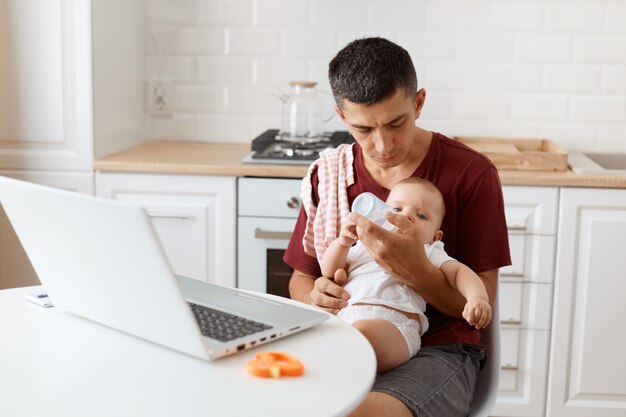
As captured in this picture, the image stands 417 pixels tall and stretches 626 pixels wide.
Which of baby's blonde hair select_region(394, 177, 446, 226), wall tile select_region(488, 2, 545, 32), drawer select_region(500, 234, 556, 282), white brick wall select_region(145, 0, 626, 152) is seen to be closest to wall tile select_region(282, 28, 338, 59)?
white brick wall select_region(145, 0, 626, 152)

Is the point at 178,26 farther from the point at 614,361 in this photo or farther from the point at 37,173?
the point at 614,361

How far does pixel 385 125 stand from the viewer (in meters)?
1.82

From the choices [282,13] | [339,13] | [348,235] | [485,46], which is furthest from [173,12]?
[348,235]

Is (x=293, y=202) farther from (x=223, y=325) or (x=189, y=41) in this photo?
(x=223, y=325)

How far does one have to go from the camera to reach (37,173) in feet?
9.80

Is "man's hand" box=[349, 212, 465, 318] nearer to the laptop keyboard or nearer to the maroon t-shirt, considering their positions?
the maroon t-shirt

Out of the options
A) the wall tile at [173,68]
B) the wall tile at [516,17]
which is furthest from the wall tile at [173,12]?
the wall tile at [516,17]

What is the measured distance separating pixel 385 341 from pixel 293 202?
1244mm

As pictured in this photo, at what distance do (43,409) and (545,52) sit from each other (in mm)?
2593

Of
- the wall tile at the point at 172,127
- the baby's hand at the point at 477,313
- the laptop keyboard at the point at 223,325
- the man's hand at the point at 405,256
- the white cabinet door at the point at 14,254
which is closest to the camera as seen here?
the laptop keyboard at the point at 223,325

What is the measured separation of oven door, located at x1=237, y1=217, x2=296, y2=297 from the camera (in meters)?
2.88

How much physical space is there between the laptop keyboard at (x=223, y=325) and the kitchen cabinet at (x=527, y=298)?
1.57 m

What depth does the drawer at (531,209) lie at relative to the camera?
279 cm

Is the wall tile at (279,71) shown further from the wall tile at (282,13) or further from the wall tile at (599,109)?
the wall tile at (599,109)
